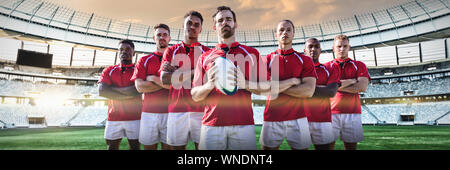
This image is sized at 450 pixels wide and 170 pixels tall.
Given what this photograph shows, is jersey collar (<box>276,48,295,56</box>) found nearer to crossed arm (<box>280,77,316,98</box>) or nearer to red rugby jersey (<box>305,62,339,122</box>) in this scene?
crossed arm (<box>280,77,316,98</box>)

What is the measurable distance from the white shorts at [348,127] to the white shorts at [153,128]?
2719mm

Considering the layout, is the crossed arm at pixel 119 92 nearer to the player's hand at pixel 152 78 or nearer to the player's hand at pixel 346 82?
the player's hand at pixel 152 78

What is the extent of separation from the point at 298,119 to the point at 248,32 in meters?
32.9

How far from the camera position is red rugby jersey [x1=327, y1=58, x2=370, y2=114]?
3.76 metres

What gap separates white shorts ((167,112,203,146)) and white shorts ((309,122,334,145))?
1.64 m

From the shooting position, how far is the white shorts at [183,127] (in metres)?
2.84

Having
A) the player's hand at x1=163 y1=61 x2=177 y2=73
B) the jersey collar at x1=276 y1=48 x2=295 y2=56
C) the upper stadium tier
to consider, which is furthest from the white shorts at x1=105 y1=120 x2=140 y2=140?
the upper stadium tier

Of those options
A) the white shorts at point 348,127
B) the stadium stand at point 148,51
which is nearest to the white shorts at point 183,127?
the white shorts at point 348,127

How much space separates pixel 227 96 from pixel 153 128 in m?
1.67

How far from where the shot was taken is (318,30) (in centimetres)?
3247

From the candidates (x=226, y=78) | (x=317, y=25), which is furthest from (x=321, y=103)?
(x=317, y=25)

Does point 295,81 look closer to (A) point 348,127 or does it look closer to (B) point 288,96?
(B) point 288,96

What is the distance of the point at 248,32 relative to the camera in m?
34.2
